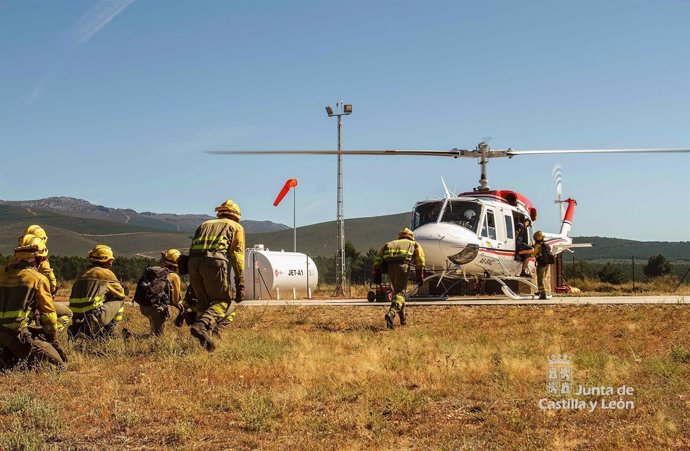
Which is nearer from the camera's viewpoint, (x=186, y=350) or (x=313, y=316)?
(x=186, y=350)

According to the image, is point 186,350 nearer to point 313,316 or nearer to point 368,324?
point 368,324

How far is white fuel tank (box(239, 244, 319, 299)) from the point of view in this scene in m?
26.7


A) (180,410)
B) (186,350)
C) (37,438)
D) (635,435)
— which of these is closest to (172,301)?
(186,350)

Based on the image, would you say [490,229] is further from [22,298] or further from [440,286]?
[22,298]

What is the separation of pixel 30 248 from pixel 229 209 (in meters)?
2.69

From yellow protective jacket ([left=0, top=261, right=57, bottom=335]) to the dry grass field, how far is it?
603 mm

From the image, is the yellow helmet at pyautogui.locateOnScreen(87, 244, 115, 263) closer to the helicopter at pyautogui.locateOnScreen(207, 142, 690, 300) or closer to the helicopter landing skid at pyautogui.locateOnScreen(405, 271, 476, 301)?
the helicopter at pyautogui.locateOnScreen(207, 142, 690, 300)

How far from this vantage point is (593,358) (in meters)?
8.59

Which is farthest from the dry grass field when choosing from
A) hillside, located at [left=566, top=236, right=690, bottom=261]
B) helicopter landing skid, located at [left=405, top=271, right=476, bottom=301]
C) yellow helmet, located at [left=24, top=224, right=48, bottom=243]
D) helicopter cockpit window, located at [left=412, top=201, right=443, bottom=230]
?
hillside, located at [left=566, top=236, right=690, bottom=261]

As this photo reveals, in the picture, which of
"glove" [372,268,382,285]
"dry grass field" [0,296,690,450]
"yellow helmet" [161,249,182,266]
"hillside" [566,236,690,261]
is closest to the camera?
"dry grass field" [0,296,690,450]

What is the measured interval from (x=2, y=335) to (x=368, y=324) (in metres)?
6.98

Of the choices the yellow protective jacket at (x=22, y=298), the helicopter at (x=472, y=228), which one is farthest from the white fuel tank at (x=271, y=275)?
the yellow protective jacket at (x=22, y=298)

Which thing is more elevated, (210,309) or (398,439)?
(210,309)

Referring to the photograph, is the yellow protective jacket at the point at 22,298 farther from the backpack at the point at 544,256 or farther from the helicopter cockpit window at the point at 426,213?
the backpack at the point at 544,256
